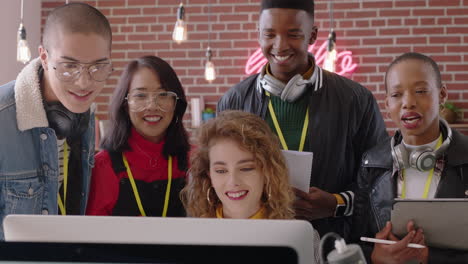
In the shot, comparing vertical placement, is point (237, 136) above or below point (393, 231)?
above

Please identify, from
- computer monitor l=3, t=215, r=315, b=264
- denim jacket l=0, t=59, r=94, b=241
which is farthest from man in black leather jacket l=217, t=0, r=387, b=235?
computer monitor l=3, t=215, r=315, b=264

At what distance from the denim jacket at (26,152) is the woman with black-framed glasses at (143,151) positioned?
304 mm

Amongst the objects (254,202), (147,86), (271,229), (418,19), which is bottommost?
(254,202)

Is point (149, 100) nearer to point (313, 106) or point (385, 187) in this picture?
point (313, 106)

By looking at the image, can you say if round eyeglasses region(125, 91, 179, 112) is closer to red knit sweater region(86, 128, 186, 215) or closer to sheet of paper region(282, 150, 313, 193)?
red knit sweater region(86, 128, 186, 215)

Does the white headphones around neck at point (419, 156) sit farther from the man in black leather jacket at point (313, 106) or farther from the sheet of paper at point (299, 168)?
the sheet of paper at point (299, 168)

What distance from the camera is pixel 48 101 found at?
175 centimetres

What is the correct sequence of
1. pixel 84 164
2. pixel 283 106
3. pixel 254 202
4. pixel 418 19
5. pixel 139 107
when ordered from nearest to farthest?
pixel 254 202, pixel 84 164, pixel 139 107, pixel 283 106, pixel 418 19

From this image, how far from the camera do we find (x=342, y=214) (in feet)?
6.80

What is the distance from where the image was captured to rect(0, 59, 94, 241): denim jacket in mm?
1632

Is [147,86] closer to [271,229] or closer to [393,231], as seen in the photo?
[393,231]

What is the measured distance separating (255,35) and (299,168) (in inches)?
135

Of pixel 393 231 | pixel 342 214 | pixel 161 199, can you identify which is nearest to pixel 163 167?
pixel 161 199

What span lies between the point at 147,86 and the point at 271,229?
130 centimetres
